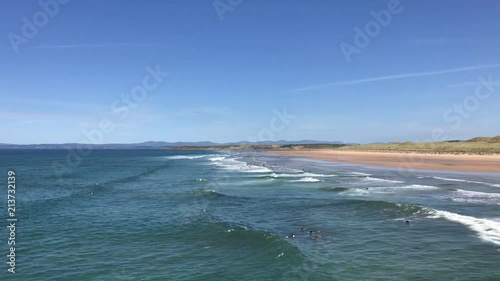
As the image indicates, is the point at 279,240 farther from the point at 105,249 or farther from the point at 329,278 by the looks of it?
the point at 105,249

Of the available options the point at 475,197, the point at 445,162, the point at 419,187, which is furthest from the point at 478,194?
the point at 445,162

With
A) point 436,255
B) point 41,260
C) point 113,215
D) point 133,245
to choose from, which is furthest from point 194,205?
point 436,255

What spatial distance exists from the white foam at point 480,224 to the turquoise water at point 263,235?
66mm

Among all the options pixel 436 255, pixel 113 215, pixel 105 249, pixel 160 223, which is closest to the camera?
pixel 436 255

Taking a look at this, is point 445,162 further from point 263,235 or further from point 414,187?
point 263,235

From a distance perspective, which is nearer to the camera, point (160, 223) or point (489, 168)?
point (160, 223)

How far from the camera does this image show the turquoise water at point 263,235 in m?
18.5

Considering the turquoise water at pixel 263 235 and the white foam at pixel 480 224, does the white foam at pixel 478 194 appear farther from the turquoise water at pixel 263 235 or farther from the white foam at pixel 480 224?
the white foam at pixel 480 224

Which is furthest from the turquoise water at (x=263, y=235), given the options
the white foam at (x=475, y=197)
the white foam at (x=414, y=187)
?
the white foam at (x=414, y=187)

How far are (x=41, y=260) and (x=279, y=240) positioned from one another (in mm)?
13668

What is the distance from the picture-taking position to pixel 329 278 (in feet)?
Answer: 57.4

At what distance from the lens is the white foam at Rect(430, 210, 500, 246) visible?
2269 cm

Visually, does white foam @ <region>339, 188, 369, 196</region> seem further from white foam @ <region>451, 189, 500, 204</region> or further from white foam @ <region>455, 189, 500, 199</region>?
white foam @ <region>455, 189, 500, 199</region>

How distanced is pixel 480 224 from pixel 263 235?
15.0m
